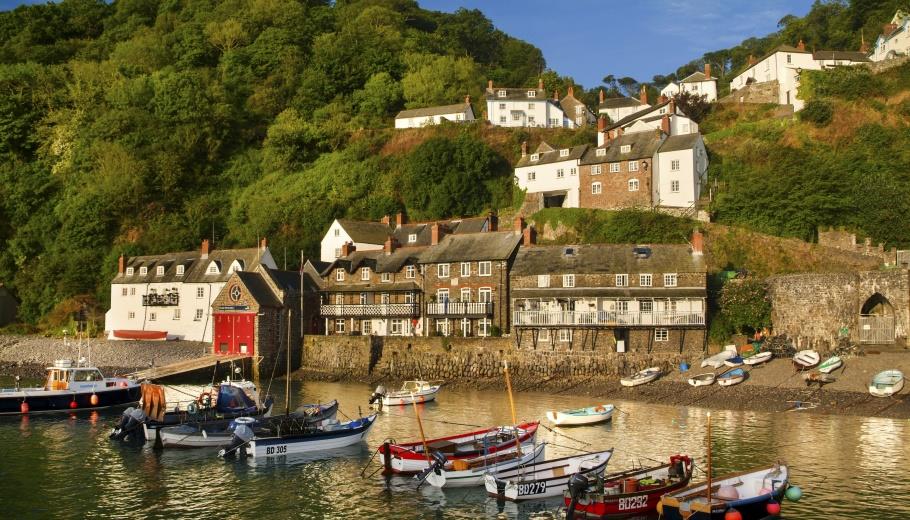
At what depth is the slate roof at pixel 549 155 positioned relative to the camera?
6750cm

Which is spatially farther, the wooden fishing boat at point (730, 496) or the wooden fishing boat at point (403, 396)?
the wooden fishing boat at point (403, 396)

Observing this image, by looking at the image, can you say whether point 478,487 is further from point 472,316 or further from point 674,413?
point 472,316

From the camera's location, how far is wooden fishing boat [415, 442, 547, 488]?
2659 cm

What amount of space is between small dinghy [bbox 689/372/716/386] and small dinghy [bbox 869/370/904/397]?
774cm

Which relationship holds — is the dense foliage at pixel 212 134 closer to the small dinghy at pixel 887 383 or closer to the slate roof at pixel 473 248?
the slate roof at pixel 473 248

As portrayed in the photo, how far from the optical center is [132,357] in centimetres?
5975

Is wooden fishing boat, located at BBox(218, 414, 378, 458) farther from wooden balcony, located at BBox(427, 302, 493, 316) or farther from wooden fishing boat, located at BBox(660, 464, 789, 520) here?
wooden balcony, located at BBox(427, 302, 493, 316)

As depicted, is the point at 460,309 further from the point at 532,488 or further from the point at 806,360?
the point at 532,488

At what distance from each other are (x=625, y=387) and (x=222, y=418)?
22246 millimetres

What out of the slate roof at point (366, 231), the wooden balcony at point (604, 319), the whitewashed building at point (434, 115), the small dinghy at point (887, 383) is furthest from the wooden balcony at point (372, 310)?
the whitewashed building at point (434, 115)

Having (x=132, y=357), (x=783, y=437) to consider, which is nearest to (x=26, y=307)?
(x=132, y=357)

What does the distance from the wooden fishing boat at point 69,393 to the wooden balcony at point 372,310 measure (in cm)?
1828

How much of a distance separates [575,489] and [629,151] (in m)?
46.0

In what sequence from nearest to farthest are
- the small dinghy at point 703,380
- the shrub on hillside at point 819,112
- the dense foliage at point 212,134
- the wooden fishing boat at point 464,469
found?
the wooden fishing boat at point 464,469 → the small dinghy at point 703,380 → the shrub on hillside at point 819,112 → the dense foliage at point 212,134
